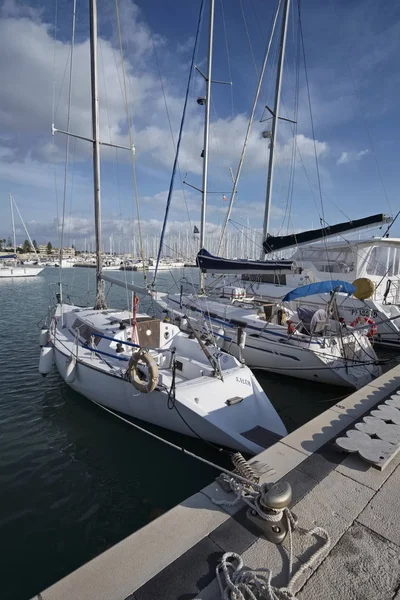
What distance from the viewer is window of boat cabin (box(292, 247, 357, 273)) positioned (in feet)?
56.2

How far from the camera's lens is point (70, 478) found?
16.8 ft

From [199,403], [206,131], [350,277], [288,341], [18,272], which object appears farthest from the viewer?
[18,272]

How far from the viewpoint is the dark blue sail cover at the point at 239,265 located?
10.3 metres

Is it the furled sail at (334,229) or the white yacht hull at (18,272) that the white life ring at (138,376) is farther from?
the white yacht hull at (18,272)

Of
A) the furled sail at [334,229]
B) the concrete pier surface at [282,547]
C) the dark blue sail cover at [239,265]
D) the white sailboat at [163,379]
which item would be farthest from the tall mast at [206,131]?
the concrete pier surface at [282,547]

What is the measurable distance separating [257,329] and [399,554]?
27.4 feet

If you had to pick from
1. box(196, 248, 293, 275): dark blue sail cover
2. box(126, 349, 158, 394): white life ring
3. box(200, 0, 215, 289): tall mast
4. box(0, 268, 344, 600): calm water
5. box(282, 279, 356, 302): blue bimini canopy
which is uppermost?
box(200, 0, 215, 289): tall mast

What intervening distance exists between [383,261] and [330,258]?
2914 mm

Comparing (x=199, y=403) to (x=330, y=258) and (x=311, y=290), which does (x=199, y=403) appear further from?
(x=330, y=258)

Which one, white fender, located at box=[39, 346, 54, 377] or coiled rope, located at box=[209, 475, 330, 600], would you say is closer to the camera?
coiled rope, located at box=[209, 475, 330, 600]

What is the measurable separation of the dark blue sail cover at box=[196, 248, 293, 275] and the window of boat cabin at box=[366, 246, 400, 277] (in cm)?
914

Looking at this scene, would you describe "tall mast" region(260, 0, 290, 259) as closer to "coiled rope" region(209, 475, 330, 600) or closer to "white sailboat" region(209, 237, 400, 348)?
"white sailboat" region(209, 237, 400, 348)

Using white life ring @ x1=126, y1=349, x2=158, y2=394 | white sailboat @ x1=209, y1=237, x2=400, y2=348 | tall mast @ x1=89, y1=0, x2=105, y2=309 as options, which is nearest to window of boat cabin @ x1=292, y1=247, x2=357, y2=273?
white sailboat @ x1=209, y1=237, x2=400, y2=348

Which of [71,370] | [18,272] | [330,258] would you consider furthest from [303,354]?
[18,272]
